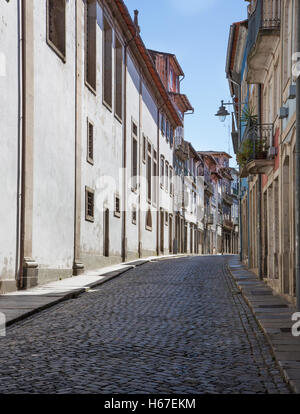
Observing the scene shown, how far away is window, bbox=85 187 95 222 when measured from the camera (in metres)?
20.1

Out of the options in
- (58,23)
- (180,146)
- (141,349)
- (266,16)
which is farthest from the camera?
(180,146)

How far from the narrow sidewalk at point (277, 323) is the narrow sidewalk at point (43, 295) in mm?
3415

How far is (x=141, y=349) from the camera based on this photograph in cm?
744

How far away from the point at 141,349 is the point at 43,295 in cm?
569

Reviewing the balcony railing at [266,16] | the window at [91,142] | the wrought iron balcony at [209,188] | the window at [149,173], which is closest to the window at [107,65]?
the window at [91,142]

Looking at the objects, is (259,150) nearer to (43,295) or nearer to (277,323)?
(43,295)

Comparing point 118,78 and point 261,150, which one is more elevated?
point 118,78

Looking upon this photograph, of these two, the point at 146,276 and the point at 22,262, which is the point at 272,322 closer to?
the point at 22,262

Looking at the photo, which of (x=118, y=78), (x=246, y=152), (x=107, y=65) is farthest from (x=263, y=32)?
(x=118, y=78)

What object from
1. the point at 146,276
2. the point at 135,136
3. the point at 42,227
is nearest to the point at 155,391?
the point at 42,227

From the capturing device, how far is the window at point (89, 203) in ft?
65.9

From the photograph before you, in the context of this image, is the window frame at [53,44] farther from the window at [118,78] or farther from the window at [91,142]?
the window at [118,78]

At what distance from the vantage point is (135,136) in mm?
29219

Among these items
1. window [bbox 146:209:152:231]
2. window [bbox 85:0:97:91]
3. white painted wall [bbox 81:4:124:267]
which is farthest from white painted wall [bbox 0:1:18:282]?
window [bbox 146:209:152:231]
